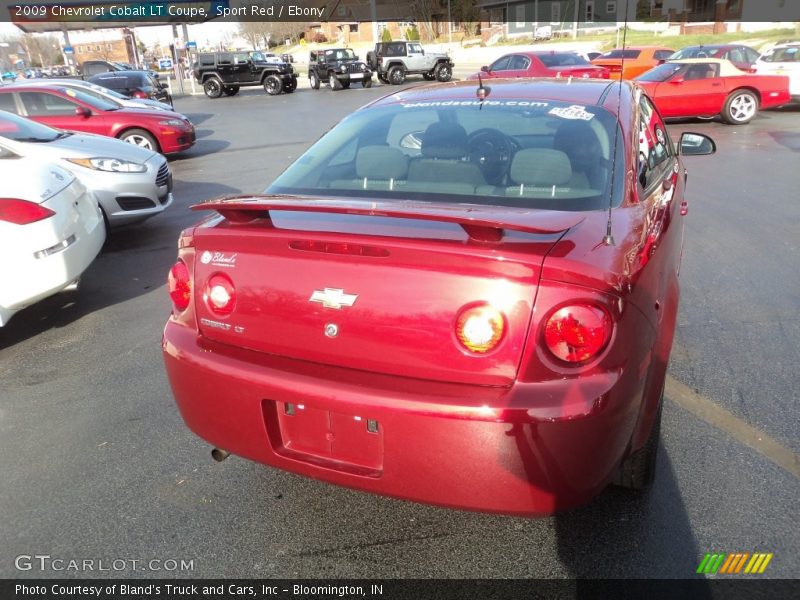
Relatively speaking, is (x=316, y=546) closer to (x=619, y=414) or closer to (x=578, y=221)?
(x=619, y=414)

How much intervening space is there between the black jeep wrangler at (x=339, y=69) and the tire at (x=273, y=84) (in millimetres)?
2073

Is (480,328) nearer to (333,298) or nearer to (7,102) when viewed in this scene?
(333,298)

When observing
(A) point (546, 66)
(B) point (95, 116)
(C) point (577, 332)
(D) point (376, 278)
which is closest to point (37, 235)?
(D) point (376, 278)

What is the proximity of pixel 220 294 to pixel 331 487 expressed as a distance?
1.03 m

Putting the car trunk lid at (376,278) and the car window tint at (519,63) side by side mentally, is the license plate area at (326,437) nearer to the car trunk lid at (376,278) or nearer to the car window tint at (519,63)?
the car trunk lid at (376,278)

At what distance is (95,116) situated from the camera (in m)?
11.5

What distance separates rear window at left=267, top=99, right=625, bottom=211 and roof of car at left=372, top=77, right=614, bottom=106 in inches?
3.3

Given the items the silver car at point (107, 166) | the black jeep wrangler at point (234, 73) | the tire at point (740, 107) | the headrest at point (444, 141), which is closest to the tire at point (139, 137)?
the silver car at point (107, 166)

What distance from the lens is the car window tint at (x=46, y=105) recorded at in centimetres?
1096

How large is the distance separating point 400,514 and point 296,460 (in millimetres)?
614

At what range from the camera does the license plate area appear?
2.14m

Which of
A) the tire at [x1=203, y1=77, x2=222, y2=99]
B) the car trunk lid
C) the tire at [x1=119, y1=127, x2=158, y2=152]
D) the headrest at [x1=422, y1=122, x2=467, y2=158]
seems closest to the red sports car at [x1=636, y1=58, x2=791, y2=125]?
the tire at [x1=119, y1=127, x2=158, y2=152]

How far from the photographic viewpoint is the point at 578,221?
227cm

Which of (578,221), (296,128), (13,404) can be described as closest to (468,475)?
(578,221)
